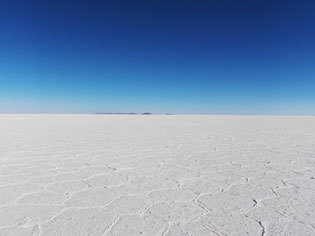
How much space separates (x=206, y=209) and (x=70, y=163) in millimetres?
1906

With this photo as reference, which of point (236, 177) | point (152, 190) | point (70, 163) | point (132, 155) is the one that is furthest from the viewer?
point (132, 155)

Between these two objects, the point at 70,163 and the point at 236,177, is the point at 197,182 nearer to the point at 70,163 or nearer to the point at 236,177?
the point at 236,177

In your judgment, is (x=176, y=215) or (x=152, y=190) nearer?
(x=176, y=215)

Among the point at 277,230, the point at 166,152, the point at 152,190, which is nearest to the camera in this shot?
the point at 277,230

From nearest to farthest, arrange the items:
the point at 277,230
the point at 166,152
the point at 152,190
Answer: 1. the point at 277,230
2. the point at 152,190
3. the point at 166,152

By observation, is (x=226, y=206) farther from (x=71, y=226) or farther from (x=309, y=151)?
(x=309, y=151)

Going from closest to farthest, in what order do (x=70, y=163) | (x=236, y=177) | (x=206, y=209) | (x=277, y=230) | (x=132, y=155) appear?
(x=277, y=230)
(x=206, y=209)
(x=236, y=177)
(x=70, y=163)
(x=132, y=155)

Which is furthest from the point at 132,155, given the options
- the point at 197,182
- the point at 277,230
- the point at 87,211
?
the point at 277,230

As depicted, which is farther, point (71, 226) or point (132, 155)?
point (132, 155)

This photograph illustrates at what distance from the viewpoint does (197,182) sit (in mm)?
2043

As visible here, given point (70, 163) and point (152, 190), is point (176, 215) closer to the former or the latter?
point (152, 190)

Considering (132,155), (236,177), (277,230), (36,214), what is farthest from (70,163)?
(277,230)

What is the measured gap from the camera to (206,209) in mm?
1496

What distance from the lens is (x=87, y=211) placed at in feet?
4.82
